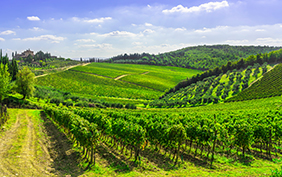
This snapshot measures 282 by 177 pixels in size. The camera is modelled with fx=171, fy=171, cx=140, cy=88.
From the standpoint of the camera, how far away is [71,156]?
30344mm

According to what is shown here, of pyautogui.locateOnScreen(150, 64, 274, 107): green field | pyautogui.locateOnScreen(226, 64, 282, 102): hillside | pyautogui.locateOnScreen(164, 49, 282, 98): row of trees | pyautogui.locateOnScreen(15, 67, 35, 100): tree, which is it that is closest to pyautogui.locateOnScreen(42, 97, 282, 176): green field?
pyautogui.locateOnScreen(15, 67, 35, 100): tree

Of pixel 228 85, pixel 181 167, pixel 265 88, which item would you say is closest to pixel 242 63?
pixel 228 85

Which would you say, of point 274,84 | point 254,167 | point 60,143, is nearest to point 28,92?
point 60,143

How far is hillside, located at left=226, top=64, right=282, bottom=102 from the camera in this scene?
98.1 meters

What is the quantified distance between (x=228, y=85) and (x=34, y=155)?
456ft

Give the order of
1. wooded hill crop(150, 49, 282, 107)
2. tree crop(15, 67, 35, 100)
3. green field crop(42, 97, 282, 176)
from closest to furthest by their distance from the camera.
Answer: green field crop(42, 97, 282, 176), tree crop(15, 67, 35, 100), wooded hill crop(150, 49, 282, 107)

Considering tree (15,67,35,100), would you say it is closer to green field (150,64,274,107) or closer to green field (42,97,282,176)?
green field (42,97,282,176)

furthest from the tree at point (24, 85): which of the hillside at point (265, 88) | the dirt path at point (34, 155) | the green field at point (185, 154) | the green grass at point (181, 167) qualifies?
the hillside at point (265, 88)

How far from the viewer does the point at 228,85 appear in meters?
136

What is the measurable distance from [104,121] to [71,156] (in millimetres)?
10424

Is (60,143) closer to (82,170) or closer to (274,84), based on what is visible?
(82,170)

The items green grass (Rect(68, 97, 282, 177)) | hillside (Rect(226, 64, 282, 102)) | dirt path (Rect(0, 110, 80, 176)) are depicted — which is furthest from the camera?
hillside (Rect(226, 64, 282, 102))

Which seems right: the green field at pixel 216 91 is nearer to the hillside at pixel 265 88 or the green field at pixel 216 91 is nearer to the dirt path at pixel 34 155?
the hillside at pixel 265 88

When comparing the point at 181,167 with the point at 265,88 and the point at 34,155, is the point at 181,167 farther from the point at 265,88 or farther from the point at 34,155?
the point at 265,88
